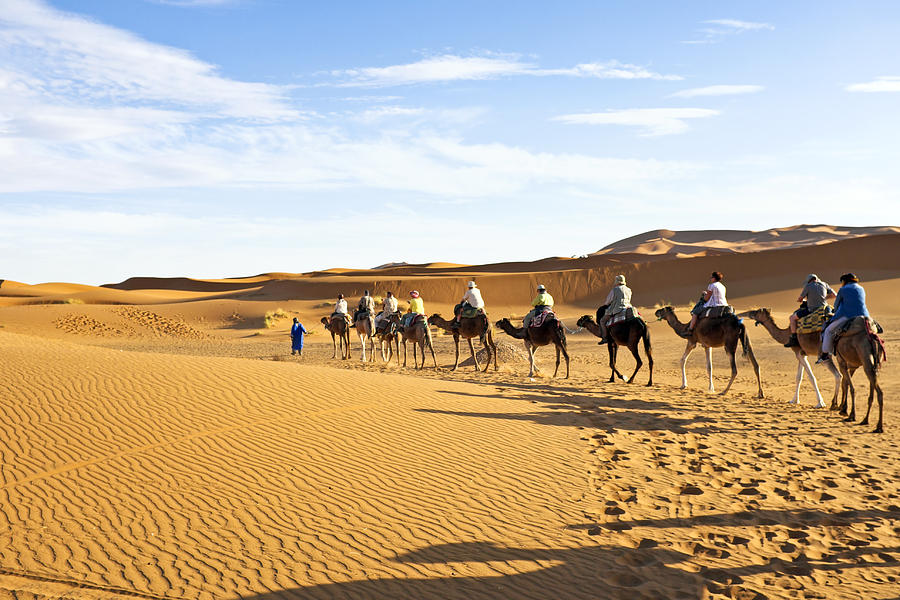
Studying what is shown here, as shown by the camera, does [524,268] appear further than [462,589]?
Yes

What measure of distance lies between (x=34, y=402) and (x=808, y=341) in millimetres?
13290

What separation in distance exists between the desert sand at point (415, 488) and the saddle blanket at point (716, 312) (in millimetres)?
1862

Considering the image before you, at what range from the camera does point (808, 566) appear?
620cm

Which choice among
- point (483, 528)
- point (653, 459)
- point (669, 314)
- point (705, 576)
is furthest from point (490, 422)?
point (669, 314)

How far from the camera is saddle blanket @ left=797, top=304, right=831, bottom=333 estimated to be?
43.7ft

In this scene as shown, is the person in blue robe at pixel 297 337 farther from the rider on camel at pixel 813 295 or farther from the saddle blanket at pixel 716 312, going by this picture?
the rider on camel at pixel 813 295

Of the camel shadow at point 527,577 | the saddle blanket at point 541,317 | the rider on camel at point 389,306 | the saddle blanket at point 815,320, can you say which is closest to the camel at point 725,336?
the saddle blanket at point 815,320

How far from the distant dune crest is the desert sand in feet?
335

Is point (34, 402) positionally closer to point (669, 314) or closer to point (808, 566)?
point (808, 566)

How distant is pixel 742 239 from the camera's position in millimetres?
137500

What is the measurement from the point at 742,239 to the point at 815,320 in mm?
134107

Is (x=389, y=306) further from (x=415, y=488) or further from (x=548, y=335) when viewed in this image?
(x=415, y=488)

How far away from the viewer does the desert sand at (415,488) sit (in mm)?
5887

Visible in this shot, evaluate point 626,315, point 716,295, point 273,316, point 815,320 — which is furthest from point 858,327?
point 273,316
